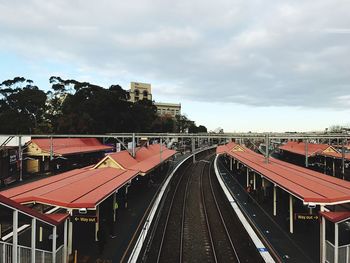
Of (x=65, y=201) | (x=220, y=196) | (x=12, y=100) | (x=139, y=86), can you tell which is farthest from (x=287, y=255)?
(x=139, y=86)

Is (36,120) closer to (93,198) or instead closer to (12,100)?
(12,100)

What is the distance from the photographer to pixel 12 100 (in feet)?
230

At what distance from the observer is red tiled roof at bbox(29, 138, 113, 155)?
1471 inches

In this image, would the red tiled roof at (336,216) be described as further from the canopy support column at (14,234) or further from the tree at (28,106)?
the tree at (28,106)

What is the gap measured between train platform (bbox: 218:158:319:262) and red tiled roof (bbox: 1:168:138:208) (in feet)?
24.7

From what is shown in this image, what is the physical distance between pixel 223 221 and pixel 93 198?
8.88 m

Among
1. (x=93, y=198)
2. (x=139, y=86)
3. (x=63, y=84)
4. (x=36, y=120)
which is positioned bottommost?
(x=93, y=198)

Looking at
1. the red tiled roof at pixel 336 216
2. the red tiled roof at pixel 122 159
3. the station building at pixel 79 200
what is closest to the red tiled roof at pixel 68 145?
the red tiled roof at pixel 122 159

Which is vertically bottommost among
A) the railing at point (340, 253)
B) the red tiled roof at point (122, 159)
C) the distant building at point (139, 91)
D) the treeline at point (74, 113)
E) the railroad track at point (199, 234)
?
the railroad track at point (199, 234)

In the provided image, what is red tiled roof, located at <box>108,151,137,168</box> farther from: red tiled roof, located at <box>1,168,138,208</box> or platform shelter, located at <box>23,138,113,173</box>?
platform shelter, located at <box>23,138,113,173</box>

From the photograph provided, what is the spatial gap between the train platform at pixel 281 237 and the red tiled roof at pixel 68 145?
23039 millimetres

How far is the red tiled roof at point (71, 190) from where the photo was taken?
38.8 feet

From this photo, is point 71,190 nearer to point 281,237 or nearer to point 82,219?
point 82,219

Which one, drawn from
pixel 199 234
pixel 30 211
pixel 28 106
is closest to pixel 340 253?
pixel 199 234
